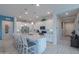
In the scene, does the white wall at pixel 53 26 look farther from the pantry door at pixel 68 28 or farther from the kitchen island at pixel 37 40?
the kitchen island at pixel 37 40

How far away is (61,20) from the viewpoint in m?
2.35

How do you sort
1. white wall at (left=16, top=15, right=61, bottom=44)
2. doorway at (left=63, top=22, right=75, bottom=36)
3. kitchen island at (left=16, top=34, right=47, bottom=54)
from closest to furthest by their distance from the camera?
1. doorway at (left=63, top=22, right=75, bottom=36)
2. white wall at (left=16, top=15, right=61, bottom=44)
3. kitchen island at (left=16, top=34, right=47, bottom=54)

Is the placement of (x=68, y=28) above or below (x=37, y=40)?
above

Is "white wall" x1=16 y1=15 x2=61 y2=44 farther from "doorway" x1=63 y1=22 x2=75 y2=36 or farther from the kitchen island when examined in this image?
the kitchen island

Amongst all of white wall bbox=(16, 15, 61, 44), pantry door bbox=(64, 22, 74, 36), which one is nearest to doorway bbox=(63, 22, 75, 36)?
pantry door bbox=(64, 22, 74, 36)

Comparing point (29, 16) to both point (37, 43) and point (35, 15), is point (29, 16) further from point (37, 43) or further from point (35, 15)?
point (37, 43)

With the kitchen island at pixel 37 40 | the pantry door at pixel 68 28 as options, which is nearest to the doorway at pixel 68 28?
the pantry door at pixel 68 28

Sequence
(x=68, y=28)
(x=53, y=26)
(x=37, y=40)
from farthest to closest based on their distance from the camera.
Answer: (x=37, y=40), (x=53, y=26), (x=68, y=28)

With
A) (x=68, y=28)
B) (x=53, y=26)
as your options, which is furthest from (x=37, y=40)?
(x=68, y=28)

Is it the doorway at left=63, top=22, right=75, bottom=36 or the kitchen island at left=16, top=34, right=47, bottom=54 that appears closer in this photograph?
the doorway at left=63, top=22, right=75, bottom=36

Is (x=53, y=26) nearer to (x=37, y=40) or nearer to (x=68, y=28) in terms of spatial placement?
(x=68, y=28)
